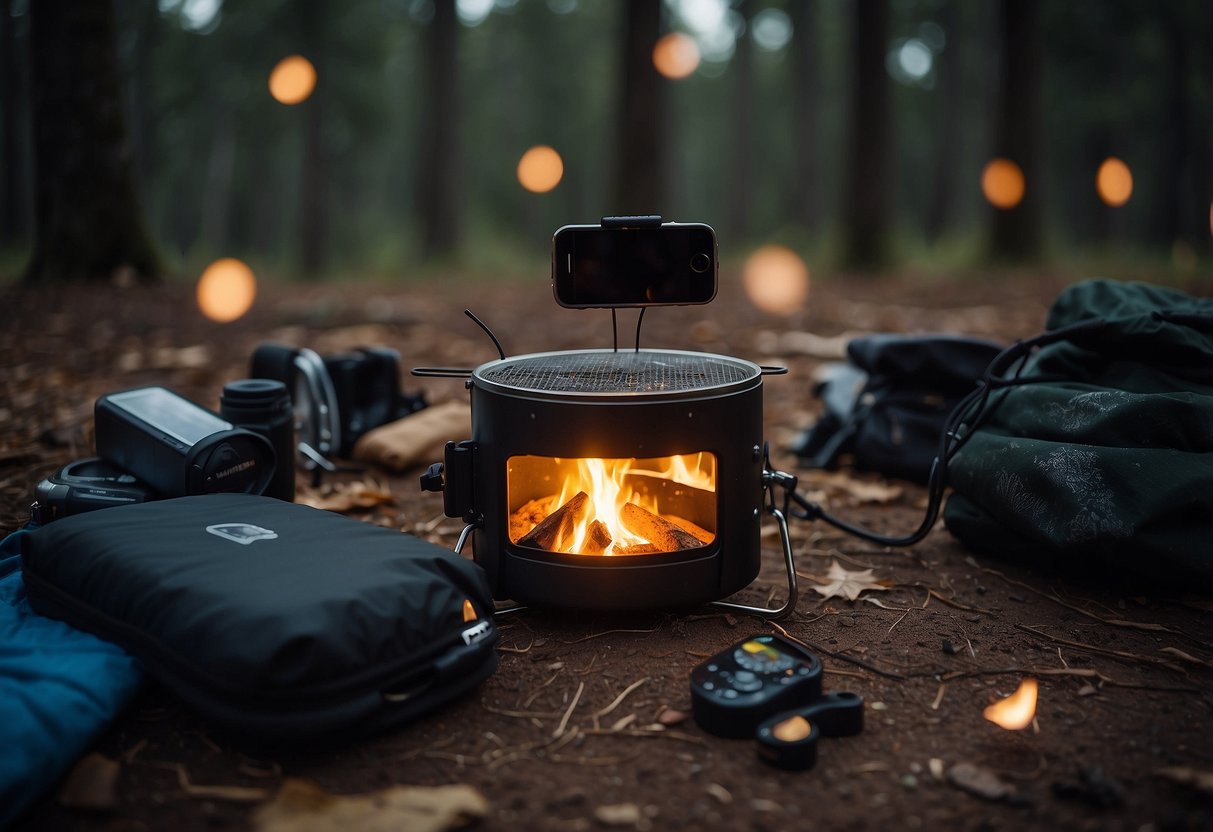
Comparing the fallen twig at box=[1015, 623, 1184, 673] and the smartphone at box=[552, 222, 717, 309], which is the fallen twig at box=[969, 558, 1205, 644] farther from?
the smartphone at box=[552, 222, 717, 309]

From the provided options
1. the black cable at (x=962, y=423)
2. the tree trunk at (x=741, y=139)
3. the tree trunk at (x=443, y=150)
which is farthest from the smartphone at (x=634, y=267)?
the tree trunk at (x=741, y=139)

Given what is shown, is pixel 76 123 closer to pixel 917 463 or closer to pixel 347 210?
pixel 917 463

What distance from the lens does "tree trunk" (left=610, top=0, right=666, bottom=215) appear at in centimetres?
1047

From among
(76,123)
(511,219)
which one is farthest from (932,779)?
(511,219)

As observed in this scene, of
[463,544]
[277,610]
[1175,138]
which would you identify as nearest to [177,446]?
[463,544]

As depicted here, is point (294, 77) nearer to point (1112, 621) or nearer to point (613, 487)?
point (613, 487)

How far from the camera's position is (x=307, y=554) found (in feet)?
7.51

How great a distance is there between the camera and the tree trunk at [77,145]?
791cm

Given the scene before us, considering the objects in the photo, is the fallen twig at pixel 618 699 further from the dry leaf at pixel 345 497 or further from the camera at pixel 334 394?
the camera at pixel 334 394

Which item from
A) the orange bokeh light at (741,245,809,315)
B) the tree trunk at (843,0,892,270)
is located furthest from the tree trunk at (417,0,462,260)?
the tree trunk at (843,0,892,270)

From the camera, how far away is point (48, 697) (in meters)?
1.99

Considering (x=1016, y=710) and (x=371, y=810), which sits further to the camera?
(x=1016, y=710)

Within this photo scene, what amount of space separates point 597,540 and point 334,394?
2.05 metres

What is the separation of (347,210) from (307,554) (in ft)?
100
